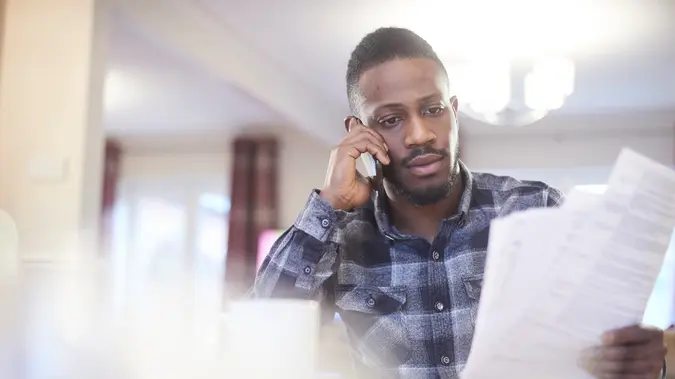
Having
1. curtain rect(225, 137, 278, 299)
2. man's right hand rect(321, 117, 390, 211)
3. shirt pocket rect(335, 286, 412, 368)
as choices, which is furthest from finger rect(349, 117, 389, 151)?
curtain rect(225, 137, 278, 299)

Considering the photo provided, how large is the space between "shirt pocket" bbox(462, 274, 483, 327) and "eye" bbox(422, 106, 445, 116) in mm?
138

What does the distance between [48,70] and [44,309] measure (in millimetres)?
937

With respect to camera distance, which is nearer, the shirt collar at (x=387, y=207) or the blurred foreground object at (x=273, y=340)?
the blurred foreground object at (x=273, y=340)

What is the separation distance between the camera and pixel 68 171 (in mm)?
1172

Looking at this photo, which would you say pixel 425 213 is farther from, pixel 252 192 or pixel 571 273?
pixel 252 192

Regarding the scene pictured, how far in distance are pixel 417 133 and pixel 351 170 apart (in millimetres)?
64

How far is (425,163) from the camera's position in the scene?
476mm

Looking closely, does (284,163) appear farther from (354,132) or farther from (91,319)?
(91,319)

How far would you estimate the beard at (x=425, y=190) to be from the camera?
500mm

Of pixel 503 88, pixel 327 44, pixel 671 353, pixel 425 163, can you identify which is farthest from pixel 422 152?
pixel 327 44

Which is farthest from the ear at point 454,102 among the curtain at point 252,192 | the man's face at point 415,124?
the curtain at point 252,192

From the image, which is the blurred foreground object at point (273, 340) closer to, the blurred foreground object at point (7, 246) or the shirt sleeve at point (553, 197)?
the blurred foreground object at point (7, 246)

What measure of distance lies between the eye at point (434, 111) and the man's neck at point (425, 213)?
0.26ft

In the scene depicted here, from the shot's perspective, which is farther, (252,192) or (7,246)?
(252,192)
